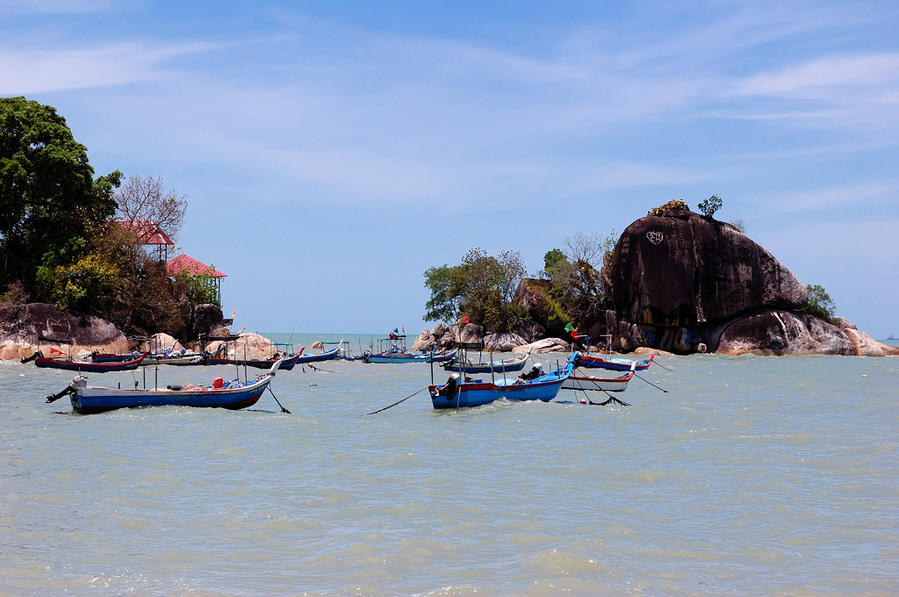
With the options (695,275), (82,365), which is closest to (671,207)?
(695,275)

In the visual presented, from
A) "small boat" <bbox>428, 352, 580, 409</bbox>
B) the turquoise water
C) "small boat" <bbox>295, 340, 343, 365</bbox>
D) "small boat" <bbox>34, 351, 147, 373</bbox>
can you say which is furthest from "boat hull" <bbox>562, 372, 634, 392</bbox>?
"small boat" <bbox>295, 340, 343, 365</bbox>

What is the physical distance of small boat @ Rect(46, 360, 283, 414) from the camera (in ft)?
72.6

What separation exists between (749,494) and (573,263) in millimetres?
53667

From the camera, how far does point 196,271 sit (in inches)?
2375

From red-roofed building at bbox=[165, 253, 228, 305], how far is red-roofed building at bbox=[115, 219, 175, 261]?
1309 millimetres

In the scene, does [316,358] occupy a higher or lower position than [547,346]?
lower

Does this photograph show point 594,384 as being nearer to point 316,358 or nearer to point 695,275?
point 316,358

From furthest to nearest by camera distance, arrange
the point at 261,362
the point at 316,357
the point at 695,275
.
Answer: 1. the point at 695,275
2. the point at 316,357
3. the point at 261,362

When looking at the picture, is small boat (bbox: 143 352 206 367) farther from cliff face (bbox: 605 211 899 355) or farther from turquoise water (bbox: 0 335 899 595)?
cliff face (bbox: 605 211 899 355)

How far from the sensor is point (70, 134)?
164 ft

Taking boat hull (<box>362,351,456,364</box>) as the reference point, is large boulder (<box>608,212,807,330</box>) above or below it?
above

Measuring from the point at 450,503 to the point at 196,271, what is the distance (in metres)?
52.9

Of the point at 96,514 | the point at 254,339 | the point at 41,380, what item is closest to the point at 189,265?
the point at 254,339

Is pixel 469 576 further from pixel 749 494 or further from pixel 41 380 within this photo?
pixel 41 380
